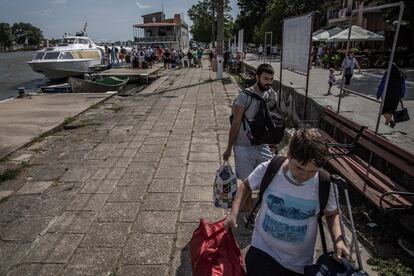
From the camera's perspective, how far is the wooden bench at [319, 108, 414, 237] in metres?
3.59

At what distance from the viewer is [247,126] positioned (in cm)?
352

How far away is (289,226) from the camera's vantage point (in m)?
2.12

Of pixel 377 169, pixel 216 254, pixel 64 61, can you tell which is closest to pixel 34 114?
pixel 377 169

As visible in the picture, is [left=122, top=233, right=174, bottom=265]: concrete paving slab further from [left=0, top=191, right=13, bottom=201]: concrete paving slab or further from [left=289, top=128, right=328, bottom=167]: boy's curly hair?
[left=0, top=191, right=13, bottom=201]: concrete paving slab

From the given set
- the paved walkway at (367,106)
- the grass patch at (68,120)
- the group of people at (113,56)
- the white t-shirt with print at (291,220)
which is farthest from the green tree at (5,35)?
the white t-shirt with print at (291,220)

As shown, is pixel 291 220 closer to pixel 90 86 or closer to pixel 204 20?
pixel 90 86

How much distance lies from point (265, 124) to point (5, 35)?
13823 centimetres

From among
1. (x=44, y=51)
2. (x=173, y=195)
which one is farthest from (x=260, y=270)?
(x=44, y=51)

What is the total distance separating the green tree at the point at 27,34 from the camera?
134000 mm

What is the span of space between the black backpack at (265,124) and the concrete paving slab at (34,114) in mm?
5003

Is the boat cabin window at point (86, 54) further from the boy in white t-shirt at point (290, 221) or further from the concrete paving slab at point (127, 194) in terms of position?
the boy in white t-shirt at point (290, 221)

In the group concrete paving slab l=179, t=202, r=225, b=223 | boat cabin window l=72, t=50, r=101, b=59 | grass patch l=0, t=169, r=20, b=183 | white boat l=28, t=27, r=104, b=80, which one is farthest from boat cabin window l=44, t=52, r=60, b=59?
concrete paving slab l=179, t=202, r=225, b=223

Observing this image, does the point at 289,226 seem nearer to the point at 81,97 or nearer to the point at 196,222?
the point at 196,222

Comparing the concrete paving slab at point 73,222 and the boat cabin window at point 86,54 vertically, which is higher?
the boat cabin window at point 86,54
